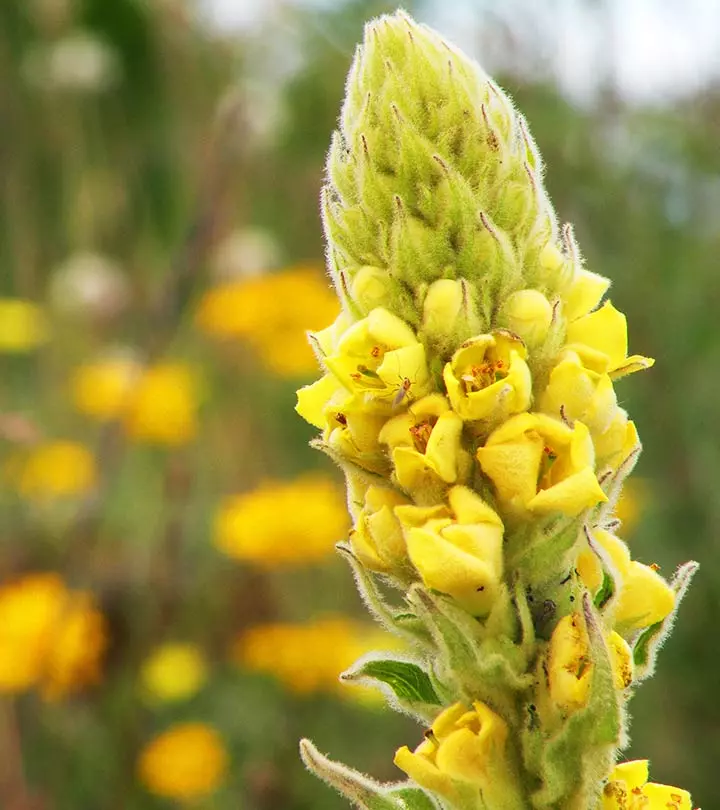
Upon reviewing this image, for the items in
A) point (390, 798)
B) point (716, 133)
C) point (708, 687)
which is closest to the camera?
point (390, 798)

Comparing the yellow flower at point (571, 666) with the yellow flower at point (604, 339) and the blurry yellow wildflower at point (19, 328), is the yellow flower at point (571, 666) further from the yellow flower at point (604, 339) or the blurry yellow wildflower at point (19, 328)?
the blurry yellow wildflower at point (19, 328)

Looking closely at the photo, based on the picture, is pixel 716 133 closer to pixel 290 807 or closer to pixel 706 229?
pixel 706 229

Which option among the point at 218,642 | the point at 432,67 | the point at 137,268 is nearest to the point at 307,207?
the point at 137,268

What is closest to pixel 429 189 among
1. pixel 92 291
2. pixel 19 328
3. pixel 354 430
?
pixel 354 430

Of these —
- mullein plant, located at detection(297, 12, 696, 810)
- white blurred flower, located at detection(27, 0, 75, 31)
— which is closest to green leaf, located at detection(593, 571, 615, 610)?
mullein plant, located at detection(297, 12, 696, 810)

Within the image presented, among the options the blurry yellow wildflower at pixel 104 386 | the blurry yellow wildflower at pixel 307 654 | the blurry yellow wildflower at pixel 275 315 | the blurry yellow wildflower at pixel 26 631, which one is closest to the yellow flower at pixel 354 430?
the blurry yellow wildflower at pixel 26 631

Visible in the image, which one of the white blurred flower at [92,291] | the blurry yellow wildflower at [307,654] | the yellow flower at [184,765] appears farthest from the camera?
the white blurred flower at [92,291]

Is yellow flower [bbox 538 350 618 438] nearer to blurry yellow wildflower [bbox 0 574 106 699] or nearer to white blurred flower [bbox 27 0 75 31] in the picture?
blurry yellow wildflower [bbox 0 574 106 699]
